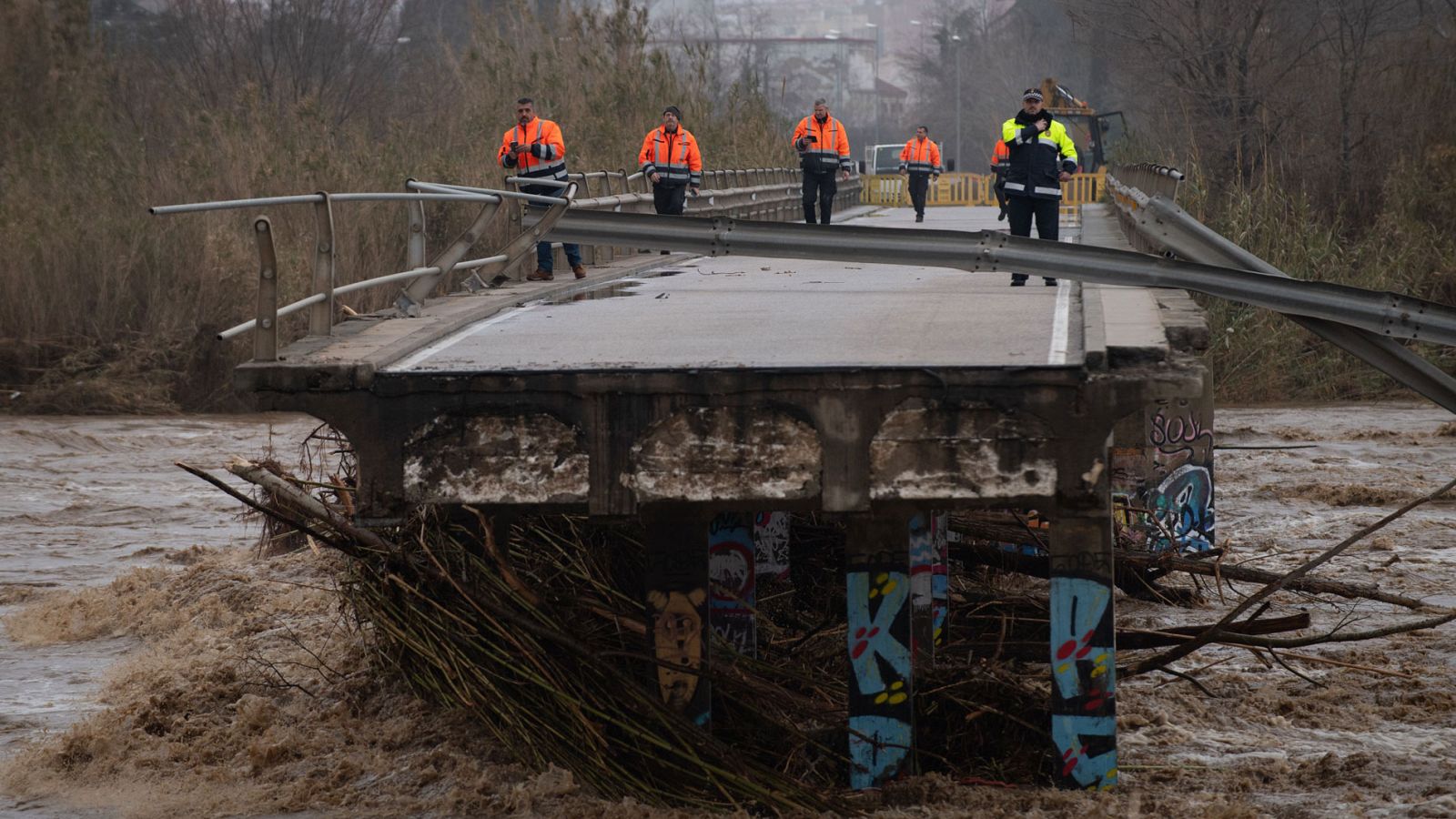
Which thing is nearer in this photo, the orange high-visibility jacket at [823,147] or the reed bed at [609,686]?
the reed bed at [609,686]

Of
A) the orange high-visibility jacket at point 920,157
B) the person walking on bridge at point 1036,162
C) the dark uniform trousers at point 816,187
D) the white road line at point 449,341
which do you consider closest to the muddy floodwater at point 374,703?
the white road line at point 449,341

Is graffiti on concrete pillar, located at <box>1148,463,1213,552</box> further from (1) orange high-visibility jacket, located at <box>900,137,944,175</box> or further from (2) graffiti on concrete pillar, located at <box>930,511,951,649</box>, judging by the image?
(1) orange high-visibility jacket, located at <box>900,137,944,175</box>

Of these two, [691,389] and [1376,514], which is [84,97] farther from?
[691,389]

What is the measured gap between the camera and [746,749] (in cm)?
820

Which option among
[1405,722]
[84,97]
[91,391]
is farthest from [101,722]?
[84,97]

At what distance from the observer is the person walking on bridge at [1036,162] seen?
13.7 m

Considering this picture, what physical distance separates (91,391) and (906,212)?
20518 millimetres

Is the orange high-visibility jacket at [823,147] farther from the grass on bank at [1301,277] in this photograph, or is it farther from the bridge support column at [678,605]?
the bridge support column at [678,605]

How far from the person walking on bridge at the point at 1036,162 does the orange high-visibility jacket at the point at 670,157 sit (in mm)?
6558

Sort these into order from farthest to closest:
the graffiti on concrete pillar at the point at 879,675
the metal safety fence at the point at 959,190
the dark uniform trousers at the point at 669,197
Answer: the metal safety fence at the point at 959,190, the dark uniform trousers at the point at 669,197, the graffiti on concrete pillar at the point at 879,675

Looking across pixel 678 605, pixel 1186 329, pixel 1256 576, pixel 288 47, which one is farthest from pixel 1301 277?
pixel 288 47

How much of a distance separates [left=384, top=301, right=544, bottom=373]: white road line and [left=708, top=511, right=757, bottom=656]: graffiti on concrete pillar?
154 cm

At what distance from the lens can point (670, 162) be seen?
2016cm

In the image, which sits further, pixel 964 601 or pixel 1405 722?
pixel 964 601
